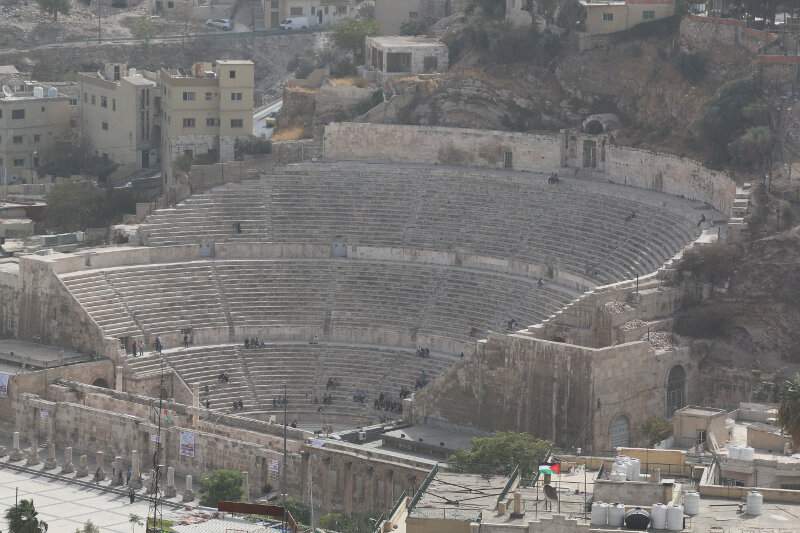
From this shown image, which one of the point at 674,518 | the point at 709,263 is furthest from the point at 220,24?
the point at 674,518

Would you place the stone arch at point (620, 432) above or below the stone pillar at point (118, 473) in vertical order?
above

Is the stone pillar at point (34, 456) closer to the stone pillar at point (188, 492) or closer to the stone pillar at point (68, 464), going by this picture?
the stone pillar at point (68, 464)

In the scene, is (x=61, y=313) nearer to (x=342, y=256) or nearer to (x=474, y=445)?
(x=342, y=256)

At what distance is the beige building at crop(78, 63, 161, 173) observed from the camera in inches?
3802

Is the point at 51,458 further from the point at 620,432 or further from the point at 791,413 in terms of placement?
the point at 791,413

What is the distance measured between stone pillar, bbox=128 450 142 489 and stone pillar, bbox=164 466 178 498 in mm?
1151

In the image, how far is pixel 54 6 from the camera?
12238cm

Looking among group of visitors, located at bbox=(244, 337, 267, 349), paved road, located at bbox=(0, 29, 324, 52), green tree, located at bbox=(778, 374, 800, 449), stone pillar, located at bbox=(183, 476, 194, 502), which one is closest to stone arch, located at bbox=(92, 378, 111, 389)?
group of visitors, located at bbox=(244, 337, 267, 349)

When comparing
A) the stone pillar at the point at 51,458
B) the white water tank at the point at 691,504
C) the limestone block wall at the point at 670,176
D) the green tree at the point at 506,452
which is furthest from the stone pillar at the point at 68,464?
the white water tank at the point at 691,504

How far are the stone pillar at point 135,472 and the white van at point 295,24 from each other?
193 ft

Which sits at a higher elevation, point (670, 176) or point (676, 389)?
point (670, 176)

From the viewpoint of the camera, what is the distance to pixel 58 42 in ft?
393

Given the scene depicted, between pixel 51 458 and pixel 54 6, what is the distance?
57.2m

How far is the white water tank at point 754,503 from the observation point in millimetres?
43906
